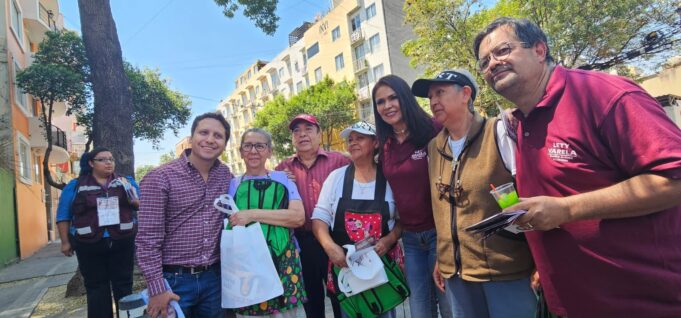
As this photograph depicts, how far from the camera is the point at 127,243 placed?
419 cm

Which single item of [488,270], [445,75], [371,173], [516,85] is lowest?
[488,270]

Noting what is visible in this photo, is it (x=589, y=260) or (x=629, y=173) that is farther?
(x=589, y=260)

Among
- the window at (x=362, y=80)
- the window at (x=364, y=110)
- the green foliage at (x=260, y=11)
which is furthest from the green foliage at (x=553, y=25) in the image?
the window at (x=362, y=80)

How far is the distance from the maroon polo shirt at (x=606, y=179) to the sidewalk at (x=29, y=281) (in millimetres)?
6869

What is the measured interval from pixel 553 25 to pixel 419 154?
37.2 feet

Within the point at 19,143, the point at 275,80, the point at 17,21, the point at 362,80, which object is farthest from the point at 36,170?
the point at 275,80

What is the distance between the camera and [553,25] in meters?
11.4

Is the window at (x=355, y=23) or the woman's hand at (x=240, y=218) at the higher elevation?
the window at (x=355, y=23)

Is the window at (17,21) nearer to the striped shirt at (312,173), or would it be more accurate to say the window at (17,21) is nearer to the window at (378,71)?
the striped shirt at (312,173)

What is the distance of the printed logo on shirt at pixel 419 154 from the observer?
2551 mm

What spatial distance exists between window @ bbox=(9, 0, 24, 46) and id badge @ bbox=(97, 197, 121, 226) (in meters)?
13.4

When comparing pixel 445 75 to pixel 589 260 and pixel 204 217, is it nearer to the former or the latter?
pixel 589 260

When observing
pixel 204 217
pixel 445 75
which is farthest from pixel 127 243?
pixel 445 75

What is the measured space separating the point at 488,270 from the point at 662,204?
91 centimetres
